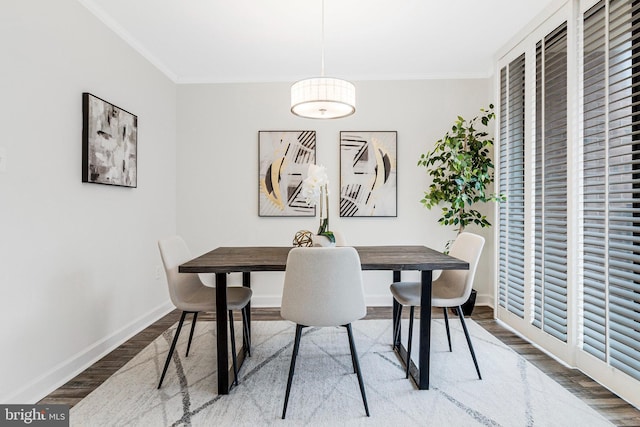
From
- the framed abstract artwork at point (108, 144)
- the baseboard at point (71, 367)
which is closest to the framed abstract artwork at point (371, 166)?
the framed abstract artwork at point (108, 144)

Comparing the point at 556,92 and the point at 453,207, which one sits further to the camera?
the point at 453,207

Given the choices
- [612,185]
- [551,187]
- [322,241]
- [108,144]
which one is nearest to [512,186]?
[551,187]

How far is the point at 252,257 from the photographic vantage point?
7.14 ft

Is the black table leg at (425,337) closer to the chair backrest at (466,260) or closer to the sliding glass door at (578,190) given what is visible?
the chair backrest at (466,260)

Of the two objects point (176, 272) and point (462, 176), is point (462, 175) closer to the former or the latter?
point (462, 176)

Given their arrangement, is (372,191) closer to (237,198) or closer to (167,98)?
(237,198)

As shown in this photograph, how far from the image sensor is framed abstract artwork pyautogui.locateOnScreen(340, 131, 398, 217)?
372 cm

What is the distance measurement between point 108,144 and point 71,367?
1.54 m

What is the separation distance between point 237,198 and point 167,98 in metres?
1.27

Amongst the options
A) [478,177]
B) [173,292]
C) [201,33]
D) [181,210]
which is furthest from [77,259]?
[478,177]

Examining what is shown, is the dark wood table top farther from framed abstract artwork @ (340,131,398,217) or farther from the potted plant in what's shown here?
framed abstract artwork @ (340,131,398,217)

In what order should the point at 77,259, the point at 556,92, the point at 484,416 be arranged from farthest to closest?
the point at 556,92, the point at 77,259, the point at 484,416

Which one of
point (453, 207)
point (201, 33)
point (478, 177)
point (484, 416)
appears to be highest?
point (201, 33)

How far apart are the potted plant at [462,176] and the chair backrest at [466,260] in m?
0.98
